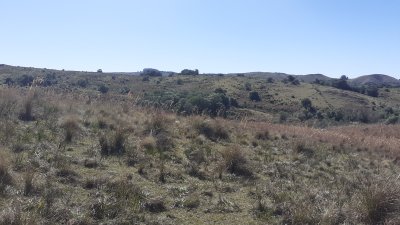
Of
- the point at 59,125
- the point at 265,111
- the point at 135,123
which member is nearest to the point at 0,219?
the point at 59,125

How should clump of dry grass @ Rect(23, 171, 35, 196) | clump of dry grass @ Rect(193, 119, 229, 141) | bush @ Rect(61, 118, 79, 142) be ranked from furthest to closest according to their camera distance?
clump of dry grass @ Rect(193, 119, 229, 141) → bush @ Rect(61, 118, 79, 142) → clump of dry grass @ Rect(23, 171, 35, 196)

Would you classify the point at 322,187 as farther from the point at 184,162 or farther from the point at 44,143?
the point at 44,143

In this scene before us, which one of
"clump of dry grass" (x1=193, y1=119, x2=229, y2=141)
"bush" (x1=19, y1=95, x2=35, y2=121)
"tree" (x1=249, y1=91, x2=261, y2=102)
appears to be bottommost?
"tree" (x1=249, y1=91, x2=261, y2=102)

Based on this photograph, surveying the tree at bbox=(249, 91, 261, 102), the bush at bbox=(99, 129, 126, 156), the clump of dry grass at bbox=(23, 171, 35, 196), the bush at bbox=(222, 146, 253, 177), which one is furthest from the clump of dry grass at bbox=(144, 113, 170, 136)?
the tree at bbox=(249, 91, 261, 102)

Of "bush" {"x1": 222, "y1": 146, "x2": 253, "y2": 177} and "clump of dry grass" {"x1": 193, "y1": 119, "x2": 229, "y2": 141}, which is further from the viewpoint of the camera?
"clump of dry grass" {"x1": 193, "y1": 119, "x2": 229, "y2": 141}

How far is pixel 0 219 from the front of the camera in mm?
5195

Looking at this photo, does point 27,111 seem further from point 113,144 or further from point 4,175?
point 4,175

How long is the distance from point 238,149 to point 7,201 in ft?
17.3

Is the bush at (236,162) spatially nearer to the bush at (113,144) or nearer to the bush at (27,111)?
the bush at (113,144)

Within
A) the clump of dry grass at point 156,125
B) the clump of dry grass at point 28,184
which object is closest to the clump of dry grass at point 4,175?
the clump of dry grass at point 28,184

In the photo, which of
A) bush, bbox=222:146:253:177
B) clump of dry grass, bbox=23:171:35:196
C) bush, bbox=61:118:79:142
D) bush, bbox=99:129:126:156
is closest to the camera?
clump of dry grass, bbox=23:171:35:196

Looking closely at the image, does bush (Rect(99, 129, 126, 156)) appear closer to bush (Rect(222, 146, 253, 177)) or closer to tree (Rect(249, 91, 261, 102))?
bush (Rect(222, 146, 253, 177))

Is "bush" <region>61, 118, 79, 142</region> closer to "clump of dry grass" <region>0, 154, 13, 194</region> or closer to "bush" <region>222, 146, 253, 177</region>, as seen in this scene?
"clump of dry grass" <region>0, 154, 13, 194</region>

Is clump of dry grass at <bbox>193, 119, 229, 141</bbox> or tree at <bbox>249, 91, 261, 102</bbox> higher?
clump of dry grass at <bbox>193, 119, 229, 141</bbox>
